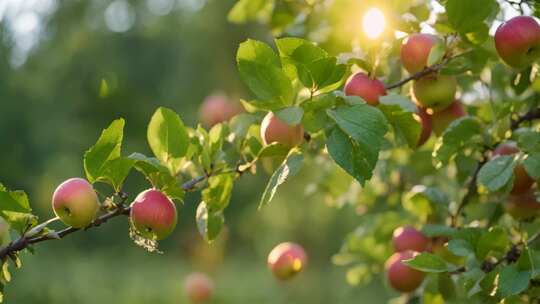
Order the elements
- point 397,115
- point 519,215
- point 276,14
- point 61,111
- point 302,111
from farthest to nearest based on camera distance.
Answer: point 61,111
point 276,14
point 519,215
point 397,115
point 302,111

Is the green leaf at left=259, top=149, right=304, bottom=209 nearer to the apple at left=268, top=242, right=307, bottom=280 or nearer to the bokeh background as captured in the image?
the apple at left=268, top=242, right=307, bottom=280

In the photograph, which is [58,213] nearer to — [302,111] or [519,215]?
[302,111]

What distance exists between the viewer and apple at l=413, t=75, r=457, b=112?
3.80 ft

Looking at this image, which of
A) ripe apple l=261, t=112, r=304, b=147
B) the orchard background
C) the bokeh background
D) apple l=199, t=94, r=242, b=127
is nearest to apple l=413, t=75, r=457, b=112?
the orchard background

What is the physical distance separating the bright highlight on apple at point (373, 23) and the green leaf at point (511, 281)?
38 cm

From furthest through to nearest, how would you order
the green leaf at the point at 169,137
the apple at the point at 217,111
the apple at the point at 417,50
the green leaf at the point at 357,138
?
the apple at the point at 217,111 < the apple at the point at 417,50 < the green leaf at the point at 169,137 < the green leaf at the point at 357,138

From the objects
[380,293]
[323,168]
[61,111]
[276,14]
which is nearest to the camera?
[276,14]

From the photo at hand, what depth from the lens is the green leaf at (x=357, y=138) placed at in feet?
2.95

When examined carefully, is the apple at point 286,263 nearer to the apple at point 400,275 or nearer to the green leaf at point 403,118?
the apple at point 400,275

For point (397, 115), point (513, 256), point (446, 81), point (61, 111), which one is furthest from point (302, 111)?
point (61, 111)

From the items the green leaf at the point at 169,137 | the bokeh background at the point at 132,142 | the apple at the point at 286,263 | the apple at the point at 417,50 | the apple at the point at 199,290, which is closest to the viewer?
the green leaf at the point at 169,137

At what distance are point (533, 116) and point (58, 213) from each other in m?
0.80

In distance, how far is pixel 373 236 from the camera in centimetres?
157

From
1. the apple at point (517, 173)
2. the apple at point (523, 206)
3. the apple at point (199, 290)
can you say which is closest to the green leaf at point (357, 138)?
the apple at point (517, 173)
